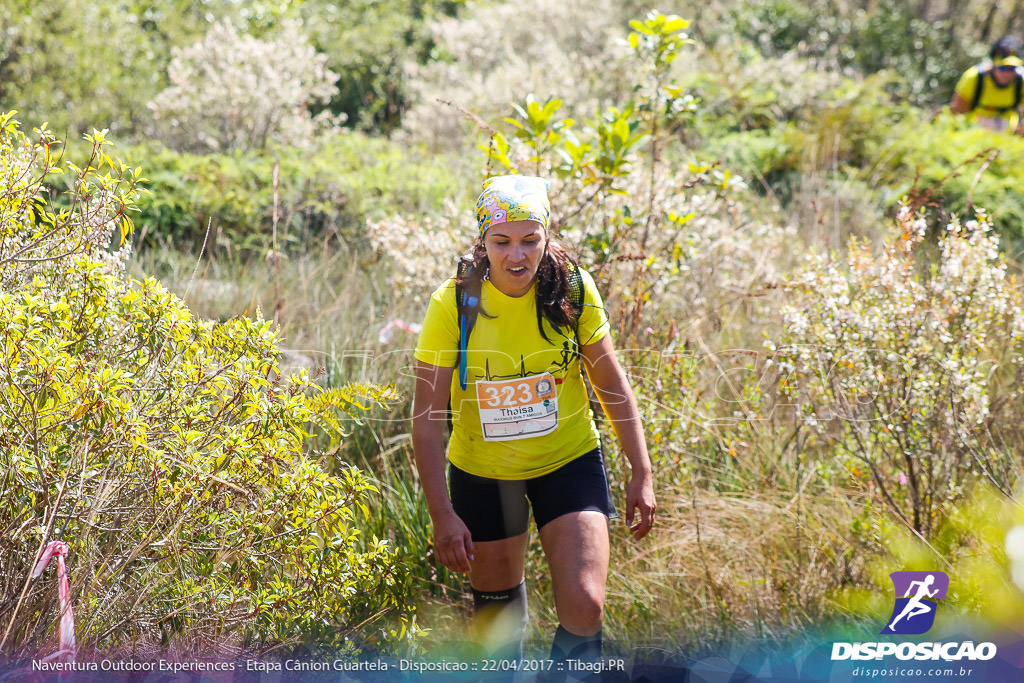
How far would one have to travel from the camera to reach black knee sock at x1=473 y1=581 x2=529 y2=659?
3.37 metres

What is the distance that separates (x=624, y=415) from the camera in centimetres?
327

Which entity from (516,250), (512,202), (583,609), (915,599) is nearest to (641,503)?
(583,609)

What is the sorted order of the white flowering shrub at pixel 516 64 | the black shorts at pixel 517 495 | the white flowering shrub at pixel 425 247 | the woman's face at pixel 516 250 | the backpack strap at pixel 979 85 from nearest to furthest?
the woman's face at pixel 516 250 < the black shorts at pixel 517 495 < the white flowering shrub at pixel 425 247 < the backpack strap at pixel 979 85 < the white flowering shrub at pixel 516 64

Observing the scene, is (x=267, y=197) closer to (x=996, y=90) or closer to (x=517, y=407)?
(x=517, y=407)

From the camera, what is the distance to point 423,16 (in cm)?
2062

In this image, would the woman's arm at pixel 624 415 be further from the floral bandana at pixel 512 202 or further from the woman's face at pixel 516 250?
the floral bandana at pixel 512 202

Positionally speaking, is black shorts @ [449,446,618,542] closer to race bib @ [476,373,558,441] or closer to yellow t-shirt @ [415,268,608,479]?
yellow t-shirt @ [415,268,608,479]

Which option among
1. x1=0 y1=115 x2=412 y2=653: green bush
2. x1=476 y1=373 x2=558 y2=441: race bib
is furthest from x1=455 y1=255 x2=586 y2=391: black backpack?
x1=0 y1=115 x2=412 y2=653: green bush

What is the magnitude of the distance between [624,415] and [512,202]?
856mm

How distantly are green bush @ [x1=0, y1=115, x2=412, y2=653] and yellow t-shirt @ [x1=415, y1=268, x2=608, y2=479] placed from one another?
0.31m

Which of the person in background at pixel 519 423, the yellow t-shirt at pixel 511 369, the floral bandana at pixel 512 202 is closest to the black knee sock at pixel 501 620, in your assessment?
the person in background at pixel 519 423

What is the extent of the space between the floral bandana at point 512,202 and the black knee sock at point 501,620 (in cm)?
133

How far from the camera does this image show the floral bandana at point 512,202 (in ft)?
10.3

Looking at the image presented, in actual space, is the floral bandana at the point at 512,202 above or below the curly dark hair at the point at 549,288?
above
